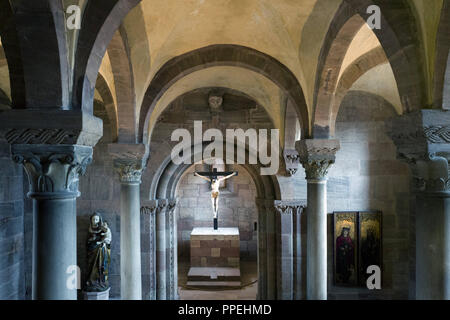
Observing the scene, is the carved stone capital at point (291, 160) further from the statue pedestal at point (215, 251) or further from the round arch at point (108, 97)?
the statue pedestal at point (215, 251)

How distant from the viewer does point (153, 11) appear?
16.7 ft

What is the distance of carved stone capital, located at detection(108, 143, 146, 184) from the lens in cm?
591

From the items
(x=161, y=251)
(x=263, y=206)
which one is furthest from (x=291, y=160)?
(x=161, y=251)

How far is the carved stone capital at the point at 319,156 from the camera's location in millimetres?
5848

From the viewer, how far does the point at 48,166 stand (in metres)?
2.90

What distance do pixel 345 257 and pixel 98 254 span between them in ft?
19.3

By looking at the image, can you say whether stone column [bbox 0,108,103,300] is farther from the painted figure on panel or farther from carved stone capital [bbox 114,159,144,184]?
the painted figure on panel

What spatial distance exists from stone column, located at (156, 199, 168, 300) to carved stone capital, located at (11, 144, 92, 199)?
694 cm

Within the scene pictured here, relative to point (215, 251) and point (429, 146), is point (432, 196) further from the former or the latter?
point (215, 251)

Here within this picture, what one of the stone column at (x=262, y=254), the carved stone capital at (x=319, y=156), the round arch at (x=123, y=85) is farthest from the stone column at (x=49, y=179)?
the stone column at (x=262, y=254)

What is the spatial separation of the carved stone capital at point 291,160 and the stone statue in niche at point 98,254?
4531 millimetres
